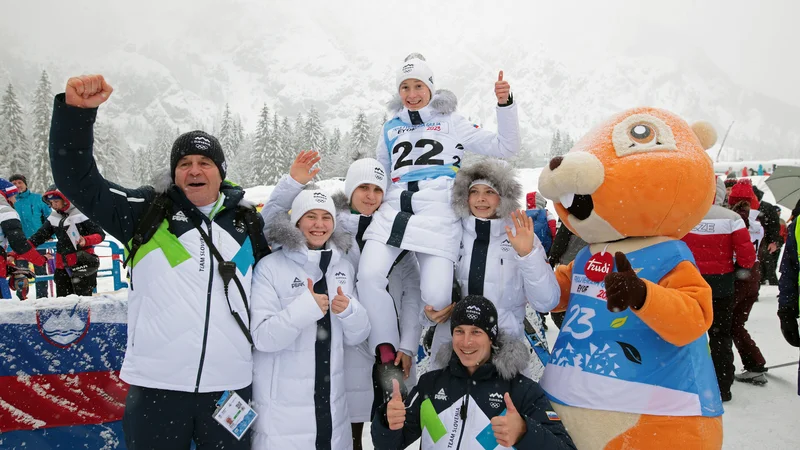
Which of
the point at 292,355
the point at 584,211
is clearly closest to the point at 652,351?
the point at 584,211

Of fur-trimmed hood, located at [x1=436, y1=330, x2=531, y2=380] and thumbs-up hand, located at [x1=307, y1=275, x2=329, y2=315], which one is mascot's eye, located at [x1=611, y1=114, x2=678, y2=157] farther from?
thumbs-up hand, located at [x1=307, y1=275, x2=329, y2=315]

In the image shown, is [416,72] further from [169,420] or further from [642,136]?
[169,420]

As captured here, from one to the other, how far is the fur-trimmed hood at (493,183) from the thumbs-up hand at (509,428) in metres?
1.23

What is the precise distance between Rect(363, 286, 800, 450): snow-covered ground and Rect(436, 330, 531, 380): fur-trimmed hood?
193 cm

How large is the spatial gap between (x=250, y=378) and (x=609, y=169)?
217 centimetres

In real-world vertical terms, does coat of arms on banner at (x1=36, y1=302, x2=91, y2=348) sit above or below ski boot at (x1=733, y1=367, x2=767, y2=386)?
above

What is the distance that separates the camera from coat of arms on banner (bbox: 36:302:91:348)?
3.20m

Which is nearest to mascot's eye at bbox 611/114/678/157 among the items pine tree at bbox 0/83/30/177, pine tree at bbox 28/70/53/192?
pine tree at bbox 0/83/30/177

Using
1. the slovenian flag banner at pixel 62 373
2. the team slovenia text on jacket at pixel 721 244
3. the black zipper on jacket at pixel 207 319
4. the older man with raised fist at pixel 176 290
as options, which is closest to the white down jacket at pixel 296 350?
the older man with raised fist at pixel 176 290

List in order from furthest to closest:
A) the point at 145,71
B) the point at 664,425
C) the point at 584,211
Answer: the point at 145,71 < the point at 584,211 < the point at 664,425

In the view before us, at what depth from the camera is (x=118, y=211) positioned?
93.7 inches

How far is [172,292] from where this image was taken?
2332 millimetres

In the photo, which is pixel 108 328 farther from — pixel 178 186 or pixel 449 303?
pixel 449 303

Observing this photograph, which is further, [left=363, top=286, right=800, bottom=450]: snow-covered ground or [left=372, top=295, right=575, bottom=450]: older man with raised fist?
[left=363, top=286, right=800, bottom=450]: snow-covered ground
